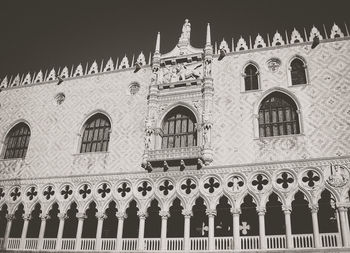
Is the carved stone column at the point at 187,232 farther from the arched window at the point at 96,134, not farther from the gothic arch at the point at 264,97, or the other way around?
the arched window at the point at 96,134

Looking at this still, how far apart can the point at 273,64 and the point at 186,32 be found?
5.41 m

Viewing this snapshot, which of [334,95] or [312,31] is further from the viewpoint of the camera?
[312,31]

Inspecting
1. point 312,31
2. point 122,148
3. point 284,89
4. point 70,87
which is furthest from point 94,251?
point 312,31

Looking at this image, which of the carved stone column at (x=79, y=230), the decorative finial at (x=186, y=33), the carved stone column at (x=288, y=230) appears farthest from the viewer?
the decorative finial at (x=186, y=33)

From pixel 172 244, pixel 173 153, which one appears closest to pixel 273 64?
pixel 173 153

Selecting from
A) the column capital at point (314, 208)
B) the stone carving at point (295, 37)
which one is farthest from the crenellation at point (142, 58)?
the column capital at point (314, 208)

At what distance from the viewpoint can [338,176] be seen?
15562mm

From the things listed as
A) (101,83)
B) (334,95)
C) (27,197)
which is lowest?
(27,197)

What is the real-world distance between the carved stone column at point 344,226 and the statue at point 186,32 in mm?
11690

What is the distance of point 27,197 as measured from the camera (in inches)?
789

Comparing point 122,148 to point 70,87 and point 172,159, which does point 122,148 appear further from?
point 70,87

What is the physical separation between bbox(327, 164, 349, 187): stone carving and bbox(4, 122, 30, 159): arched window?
52.8 ft

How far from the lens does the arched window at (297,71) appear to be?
60.0ft

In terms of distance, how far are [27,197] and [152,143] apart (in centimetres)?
720
